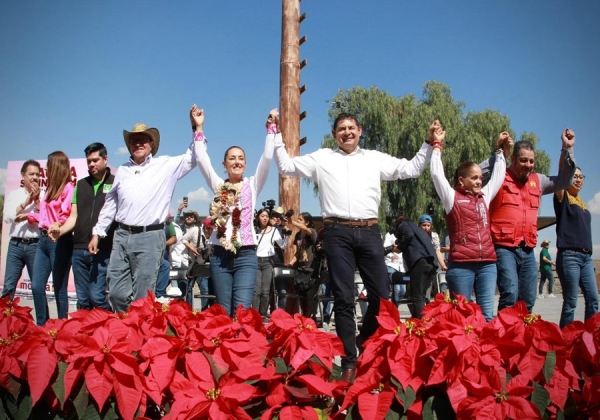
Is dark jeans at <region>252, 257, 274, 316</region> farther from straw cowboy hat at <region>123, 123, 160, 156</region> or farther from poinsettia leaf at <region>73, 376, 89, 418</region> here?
poinsettia leaf at <region>73, 376, 89, 418</region>

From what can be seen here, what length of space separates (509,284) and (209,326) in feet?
10.0

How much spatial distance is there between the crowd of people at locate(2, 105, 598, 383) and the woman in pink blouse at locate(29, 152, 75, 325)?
11 millimetres

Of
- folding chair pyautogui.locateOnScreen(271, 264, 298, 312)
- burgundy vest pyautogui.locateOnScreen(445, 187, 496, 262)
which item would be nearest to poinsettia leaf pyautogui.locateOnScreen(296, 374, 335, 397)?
burgundy vest pyautogui.locateOnScreen(445, 187, 496, 262)

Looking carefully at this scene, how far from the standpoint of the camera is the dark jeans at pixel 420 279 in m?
7.51

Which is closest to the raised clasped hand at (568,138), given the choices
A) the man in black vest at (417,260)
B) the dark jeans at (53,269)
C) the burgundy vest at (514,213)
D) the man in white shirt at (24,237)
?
the burgundy vest at (514,213)

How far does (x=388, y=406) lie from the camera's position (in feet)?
7.07

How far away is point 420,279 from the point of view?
7559 millimetres

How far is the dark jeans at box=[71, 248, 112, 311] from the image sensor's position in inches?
201

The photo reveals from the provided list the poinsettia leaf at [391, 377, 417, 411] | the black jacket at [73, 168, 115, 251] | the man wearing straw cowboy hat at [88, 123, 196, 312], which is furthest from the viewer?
the black jacket at [73, 168, 115, 251]

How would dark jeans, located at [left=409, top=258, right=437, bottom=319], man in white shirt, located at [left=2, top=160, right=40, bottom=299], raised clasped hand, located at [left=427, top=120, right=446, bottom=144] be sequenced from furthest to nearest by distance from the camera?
dark jeans, located at [left=409, top=258, right=437, bottom=319] < man in white shirt, located at [left=2, top=160, right=40, bottom=299] < raised clasped hand, located at [left=427, top=120, right=446, bottom=144]


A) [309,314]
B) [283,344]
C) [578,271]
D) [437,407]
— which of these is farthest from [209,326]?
[309,314]

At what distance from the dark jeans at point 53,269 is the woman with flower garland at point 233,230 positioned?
5.98ft

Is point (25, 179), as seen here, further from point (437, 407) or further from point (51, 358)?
point (437, 407)

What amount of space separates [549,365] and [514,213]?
2.76 meters
